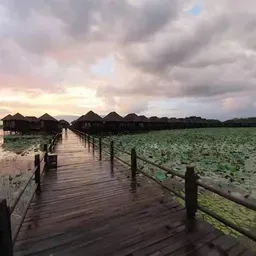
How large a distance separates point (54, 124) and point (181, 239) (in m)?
52.5

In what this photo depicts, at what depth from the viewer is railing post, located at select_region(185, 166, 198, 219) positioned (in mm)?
4332

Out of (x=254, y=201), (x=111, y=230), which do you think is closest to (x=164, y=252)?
(x=111, y=230)

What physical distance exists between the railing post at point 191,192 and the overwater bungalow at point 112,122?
43340mm

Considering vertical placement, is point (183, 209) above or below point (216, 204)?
above

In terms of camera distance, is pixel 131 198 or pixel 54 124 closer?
pixel 131 198

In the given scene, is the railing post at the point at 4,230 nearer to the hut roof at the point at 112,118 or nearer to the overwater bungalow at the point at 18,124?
the hut roof at the point at 112,118

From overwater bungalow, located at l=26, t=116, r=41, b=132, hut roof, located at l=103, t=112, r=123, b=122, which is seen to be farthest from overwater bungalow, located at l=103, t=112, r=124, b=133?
overwater bungalow, located at l=26, t=116, r=41, b=132

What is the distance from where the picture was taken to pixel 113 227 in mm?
4043

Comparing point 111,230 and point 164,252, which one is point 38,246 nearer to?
point 111,230

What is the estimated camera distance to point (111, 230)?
12.9 ft

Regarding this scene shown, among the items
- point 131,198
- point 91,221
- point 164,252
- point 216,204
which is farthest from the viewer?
point 216,204

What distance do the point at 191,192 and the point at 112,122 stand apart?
4553 centimetres

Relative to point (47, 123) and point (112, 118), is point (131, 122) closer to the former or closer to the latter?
point (112, 118)

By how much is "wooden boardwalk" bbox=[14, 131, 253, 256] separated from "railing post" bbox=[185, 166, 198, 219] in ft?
0.75
